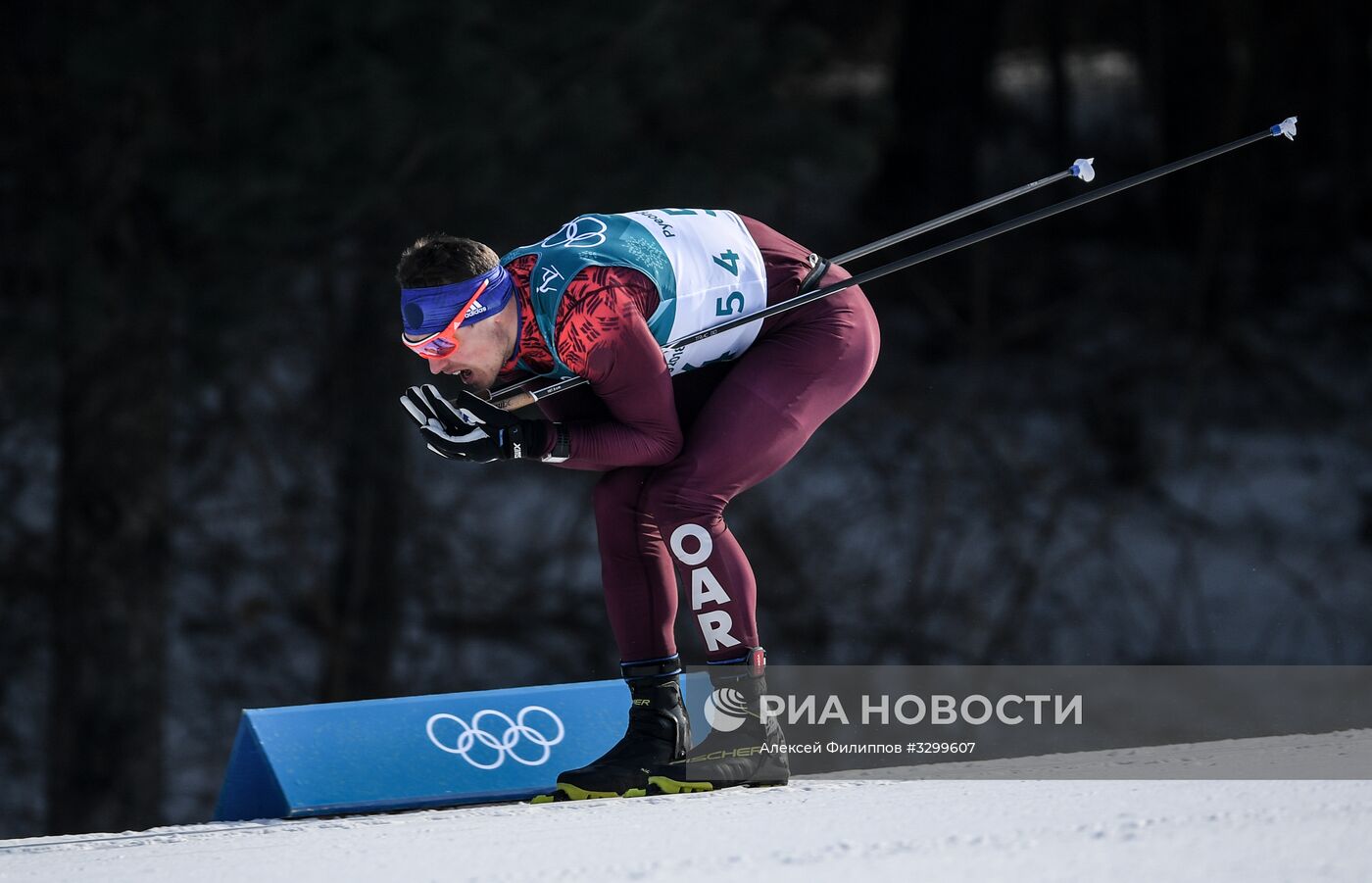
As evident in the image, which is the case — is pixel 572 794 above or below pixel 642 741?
below

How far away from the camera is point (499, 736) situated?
3787mm

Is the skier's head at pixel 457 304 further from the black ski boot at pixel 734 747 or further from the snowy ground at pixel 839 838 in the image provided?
the snowy ground at pixel 839 838

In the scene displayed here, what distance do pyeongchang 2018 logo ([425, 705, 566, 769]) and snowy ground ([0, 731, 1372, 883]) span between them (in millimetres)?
278

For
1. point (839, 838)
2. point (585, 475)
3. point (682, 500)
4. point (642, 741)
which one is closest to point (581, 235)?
point (682, 500)

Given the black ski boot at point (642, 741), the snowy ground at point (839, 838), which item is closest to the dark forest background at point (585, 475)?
the black ski boot at point (642, 741)

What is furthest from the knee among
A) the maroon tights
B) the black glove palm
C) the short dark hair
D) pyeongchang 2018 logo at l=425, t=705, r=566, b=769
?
pyeongchang 2018 logo at l=425, t=705, r=566, b=769

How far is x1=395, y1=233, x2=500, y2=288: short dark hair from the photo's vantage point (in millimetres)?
3262

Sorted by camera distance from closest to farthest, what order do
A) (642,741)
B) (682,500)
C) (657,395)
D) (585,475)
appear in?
(657,395) → (682,500) → (642,741) → (585,475)

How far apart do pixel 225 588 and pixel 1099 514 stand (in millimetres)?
4376

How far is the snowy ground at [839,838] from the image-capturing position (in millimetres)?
2537

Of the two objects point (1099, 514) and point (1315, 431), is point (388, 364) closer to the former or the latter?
point (1099, 514)

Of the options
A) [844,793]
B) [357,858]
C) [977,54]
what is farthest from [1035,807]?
[977,54]

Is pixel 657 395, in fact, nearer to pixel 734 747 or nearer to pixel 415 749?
pixel 734 747

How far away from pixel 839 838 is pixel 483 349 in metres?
1.16
